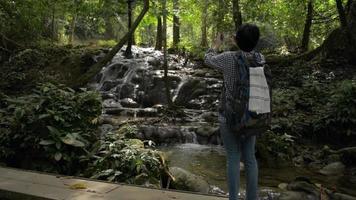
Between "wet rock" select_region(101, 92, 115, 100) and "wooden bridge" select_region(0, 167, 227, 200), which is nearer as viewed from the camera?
"wooden bridge" select_region(0, 167, 227, 200)

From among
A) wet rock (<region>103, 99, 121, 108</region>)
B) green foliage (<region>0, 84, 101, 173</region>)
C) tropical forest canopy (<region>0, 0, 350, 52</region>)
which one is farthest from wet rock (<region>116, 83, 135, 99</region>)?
green foliage (<region>0, 84, 101, 173</region>)

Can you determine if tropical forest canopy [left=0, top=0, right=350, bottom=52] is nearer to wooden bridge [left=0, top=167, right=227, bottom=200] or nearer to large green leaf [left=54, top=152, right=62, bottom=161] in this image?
large green leaf [left=54, top=152, right=62, bottom=161]

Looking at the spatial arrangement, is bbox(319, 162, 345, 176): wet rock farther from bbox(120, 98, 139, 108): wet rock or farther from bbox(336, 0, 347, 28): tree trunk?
bbox(120, 98, 139, 108): wet rock

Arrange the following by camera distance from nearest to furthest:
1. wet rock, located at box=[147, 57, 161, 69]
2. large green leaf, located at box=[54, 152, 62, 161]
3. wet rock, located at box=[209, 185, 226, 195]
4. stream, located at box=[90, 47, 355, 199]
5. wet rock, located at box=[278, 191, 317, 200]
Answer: wet rock, located at box=[278, 191, 317, 200] < large green leaf, located at box=[54, 152, 62, 161] < wet rock, located at box=[209, 185, 226, 195] < stream, located at box=[90, 47, 355, 199] < wet rock, located at box=[147, 57, 161, 69]

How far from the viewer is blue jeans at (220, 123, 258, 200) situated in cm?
364

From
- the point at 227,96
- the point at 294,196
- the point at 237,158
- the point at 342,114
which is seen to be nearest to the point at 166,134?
the point at 342,114

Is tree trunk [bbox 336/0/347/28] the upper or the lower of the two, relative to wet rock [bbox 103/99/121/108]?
upper

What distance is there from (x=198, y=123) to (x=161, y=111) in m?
1.73

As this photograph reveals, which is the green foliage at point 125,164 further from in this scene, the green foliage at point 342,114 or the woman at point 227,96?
the green foliage at point 342,114

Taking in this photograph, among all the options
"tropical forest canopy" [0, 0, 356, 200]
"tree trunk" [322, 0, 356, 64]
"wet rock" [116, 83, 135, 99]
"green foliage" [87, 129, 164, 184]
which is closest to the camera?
"green foliage" [87, 129, 164, 184]

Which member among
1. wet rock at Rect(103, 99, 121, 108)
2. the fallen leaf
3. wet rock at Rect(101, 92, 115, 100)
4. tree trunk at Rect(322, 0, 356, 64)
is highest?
tree trunk at Rect(322, 0, 356, 64)

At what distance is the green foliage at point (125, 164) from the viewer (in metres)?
5.58

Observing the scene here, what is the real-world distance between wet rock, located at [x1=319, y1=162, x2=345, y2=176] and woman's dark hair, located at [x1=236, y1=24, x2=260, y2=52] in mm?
5772

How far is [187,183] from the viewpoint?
628 cm
